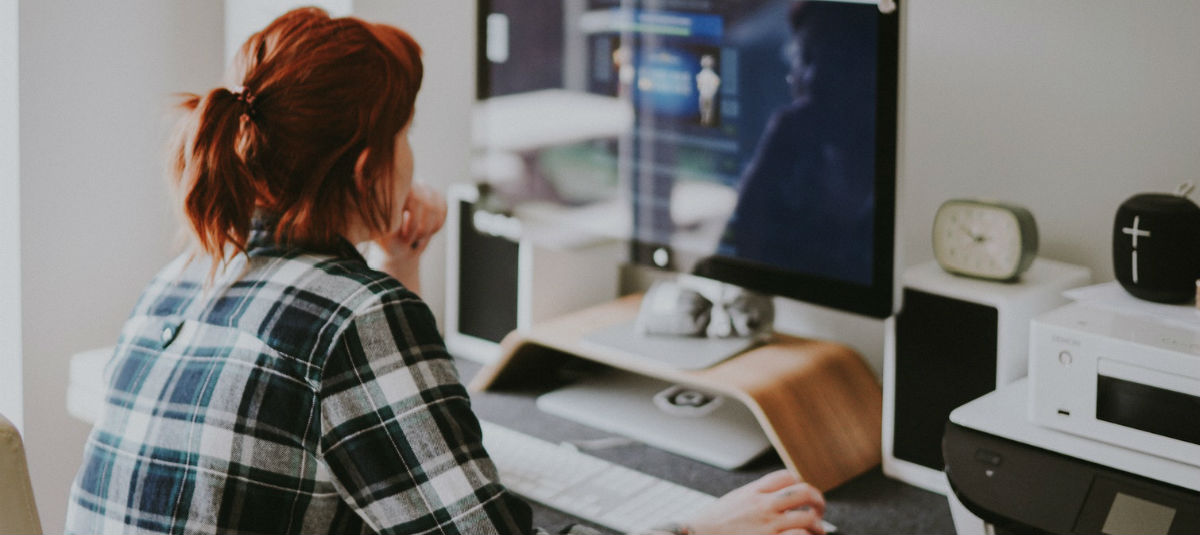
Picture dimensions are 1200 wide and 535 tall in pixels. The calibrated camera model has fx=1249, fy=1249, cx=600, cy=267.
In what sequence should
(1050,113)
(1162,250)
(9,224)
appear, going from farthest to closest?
(9,224) → (1050,113) → (1162,250)

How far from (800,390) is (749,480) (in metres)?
0.16

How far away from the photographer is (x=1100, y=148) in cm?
168

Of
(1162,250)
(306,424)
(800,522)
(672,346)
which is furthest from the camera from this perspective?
(672,346)

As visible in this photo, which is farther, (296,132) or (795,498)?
(795,498)

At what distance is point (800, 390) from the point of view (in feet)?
5.63

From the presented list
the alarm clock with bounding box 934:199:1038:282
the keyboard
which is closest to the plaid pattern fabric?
the keyboard

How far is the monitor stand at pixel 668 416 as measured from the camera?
67.3 inches

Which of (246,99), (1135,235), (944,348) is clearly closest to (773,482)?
(944,348)

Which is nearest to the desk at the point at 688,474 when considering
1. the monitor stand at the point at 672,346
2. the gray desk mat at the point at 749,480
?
the gray desk mat at the point at 749,480

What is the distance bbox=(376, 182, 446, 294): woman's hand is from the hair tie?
1.46ft

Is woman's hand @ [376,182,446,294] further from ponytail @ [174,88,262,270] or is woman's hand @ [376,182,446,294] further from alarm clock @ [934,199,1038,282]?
alarm clock @ [934,199,1038,282]

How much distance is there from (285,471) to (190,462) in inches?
3.8

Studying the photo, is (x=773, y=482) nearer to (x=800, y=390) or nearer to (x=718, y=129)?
(x=800, y=390)

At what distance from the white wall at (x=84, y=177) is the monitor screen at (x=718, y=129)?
1.87 feet
